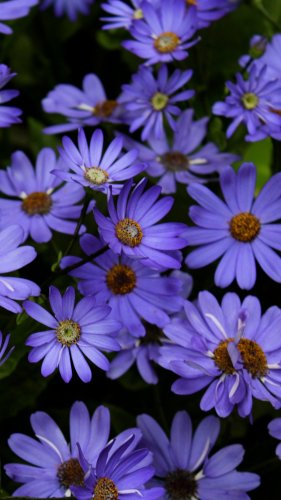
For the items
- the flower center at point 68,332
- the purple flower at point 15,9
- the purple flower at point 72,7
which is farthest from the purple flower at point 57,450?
the purple flower at point 72,7

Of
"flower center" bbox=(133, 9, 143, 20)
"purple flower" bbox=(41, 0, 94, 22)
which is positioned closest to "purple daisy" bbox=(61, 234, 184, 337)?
"flower center" bbox=(133, 9, 143, 20)

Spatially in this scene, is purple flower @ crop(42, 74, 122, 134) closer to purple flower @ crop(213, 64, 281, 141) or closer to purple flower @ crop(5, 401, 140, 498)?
purple flower @ crop(213, 64, 281, 141)

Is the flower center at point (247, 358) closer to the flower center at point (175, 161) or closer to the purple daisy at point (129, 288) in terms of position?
the purple daisy at point (129, 288)

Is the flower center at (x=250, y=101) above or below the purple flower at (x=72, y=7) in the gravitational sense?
below

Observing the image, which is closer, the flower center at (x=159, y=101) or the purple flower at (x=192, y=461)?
the purple flower at (x=192, y=461)

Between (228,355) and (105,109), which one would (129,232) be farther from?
(105,109)

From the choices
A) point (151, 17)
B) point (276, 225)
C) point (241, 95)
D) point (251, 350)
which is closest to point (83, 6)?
point (151, 17)

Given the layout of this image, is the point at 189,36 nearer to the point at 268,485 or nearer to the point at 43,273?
the point at 43,273
